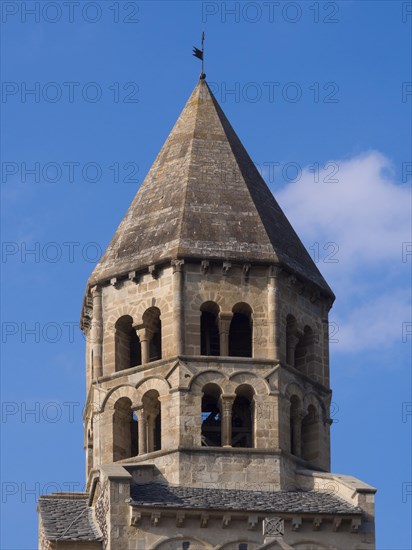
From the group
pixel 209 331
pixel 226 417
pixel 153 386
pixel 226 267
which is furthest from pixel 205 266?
pixel 226 417

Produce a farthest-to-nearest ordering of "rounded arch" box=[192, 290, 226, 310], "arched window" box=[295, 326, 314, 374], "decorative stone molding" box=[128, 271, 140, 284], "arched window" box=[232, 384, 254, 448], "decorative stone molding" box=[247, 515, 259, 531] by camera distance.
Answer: "arched window" box=[295, 326, 314, 374], "decorative stone molding" box=[128, 271, 140, 284], "rounded arch" box=[192, 290, 226, 310], "arched window" box=[232, 384, 254, 448], "decorative stone molding" box=[247, 515, 259, 531]

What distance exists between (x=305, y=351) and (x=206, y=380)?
3453 mm

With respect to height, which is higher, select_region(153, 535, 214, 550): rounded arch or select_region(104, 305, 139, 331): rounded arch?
select_region(104, 305, 139, 331): rounded arch

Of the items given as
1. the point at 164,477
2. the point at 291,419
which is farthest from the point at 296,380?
the point at 164,477

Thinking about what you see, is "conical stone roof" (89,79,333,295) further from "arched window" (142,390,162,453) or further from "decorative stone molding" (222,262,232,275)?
"arched window" (142,390,162,453)

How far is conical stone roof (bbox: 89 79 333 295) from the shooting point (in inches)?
2237

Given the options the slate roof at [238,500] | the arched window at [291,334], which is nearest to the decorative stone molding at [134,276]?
the arched window at [291,334]

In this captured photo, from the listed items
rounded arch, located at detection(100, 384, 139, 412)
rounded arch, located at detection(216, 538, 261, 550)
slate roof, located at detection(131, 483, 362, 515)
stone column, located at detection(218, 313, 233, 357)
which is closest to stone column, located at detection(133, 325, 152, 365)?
rounded arch, located at detection(100, 384, 139, 412)

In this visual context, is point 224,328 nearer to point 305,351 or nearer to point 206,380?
point 206,380

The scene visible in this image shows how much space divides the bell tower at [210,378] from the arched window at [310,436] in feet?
0.15

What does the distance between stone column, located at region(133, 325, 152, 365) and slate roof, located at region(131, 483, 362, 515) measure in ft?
12.1

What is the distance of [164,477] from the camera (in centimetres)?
5419

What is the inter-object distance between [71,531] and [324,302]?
9322 millimetres

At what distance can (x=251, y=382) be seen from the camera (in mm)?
55438
